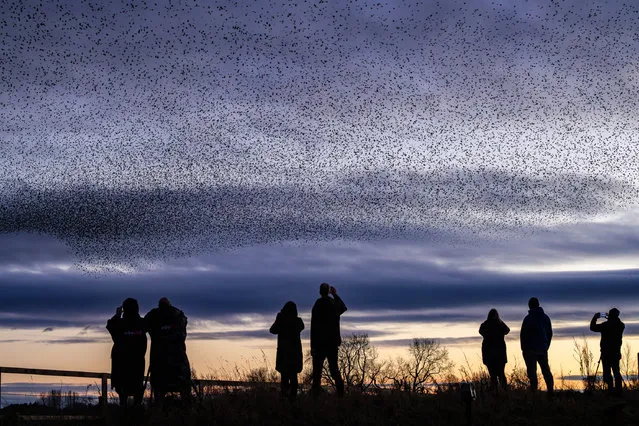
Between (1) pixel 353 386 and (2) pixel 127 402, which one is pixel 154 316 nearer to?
(2) pixel 127 402

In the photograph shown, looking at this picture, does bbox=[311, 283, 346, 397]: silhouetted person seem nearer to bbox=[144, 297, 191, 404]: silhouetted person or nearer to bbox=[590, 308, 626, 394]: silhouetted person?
bbox=[144, 297, 191, 404]: silhouetted person

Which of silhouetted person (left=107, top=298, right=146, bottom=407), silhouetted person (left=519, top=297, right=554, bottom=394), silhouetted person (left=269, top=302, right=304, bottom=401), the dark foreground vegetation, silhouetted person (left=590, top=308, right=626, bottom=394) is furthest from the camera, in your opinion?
silhouetted person (left=590, top=308, right=626, bottom=394)

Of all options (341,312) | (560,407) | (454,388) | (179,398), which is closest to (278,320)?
(341,312)

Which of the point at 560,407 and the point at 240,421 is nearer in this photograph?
the point at 240,421

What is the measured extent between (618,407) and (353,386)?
539cm

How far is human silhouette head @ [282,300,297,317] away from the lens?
16.0 m

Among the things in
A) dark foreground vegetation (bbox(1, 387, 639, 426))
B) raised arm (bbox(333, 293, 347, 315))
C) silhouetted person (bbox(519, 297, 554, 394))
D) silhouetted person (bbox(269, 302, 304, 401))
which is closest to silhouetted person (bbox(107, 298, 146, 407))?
dark foreground vegetation (bbox(1, 387, 639, 426))

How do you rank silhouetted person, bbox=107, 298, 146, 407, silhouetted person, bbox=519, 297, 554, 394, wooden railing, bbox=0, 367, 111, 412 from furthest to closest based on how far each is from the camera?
silhouetted person, bbox=519, 297, 554, 394
wooden railing, bbox=0, 367, 111, 412
silhouetted person, bbox=107, 298, 146, 407

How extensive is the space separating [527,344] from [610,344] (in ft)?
7.70

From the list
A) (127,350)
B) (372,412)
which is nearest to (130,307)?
(127,350)

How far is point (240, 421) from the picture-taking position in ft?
45.8

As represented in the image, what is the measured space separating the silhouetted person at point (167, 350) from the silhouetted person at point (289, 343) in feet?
5.82

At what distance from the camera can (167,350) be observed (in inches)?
593

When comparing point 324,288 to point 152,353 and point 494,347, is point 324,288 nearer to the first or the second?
point 152,353
